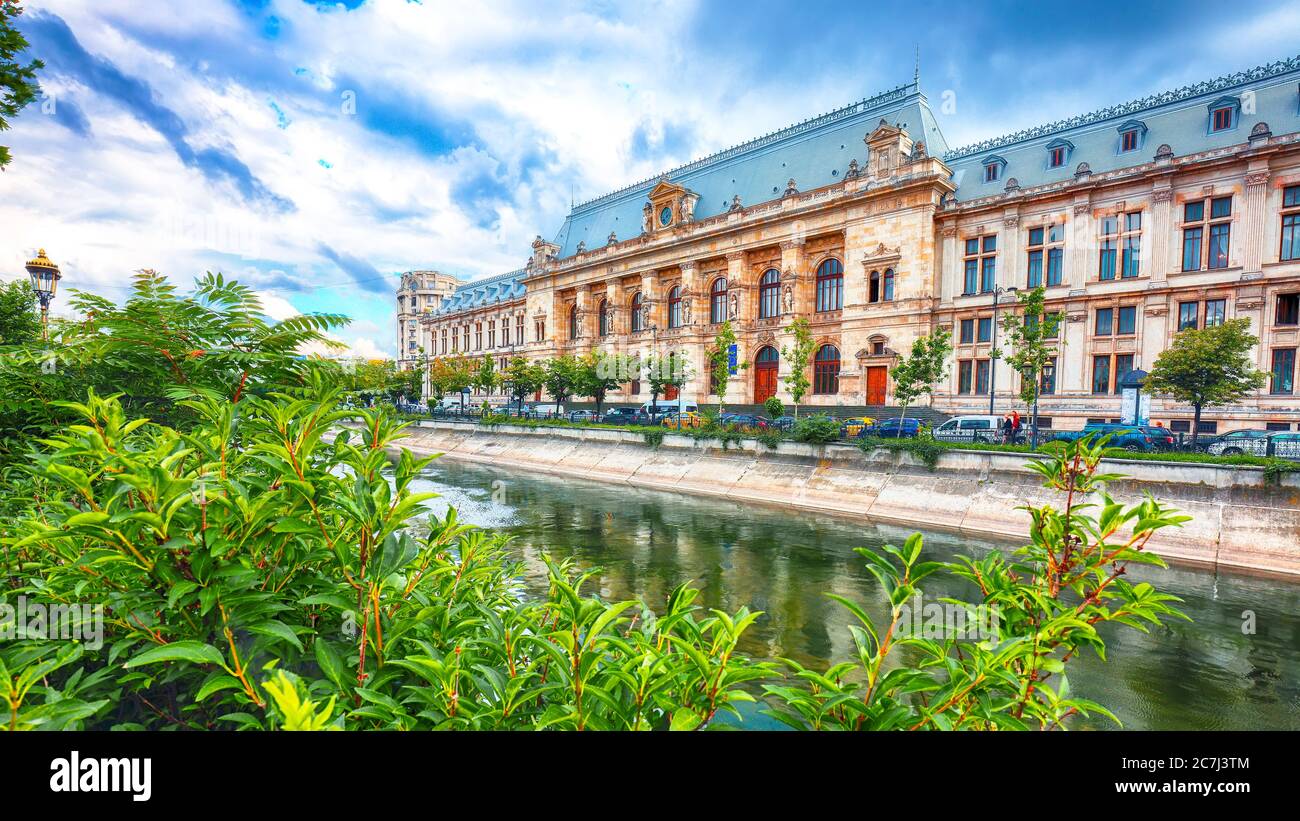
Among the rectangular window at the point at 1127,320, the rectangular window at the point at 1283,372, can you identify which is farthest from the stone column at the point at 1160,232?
the rectangular window at the point at 1283,372

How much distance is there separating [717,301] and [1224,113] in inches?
1344

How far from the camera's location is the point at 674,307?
186 ft

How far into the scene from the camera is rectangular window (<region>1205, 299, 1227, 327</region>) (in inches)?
1227

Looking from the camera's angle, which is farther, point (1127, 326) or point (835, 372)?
point (835, 372)

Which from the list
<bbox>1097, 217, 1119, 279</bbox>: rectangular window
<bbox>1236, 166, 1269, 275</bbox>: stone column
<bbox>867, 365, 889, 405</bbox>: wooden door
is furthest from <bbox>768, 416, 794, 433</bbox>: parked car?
<bbox>1236, 166, 1269, 275</bbox>: stone column

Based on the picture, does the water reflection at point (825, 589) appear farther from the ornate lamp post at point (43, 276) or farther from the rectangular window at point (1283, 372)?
the rectangular window at point (1283, 372)

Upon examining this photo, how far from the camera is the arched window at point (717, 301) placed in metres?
52.3

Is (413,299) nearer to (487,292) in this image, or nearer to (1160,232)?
(487,292)

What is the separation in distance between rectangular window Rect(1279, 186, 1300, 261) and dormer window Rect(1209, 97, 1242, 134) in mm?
5169

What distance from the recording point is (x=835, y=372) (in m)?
44.9
